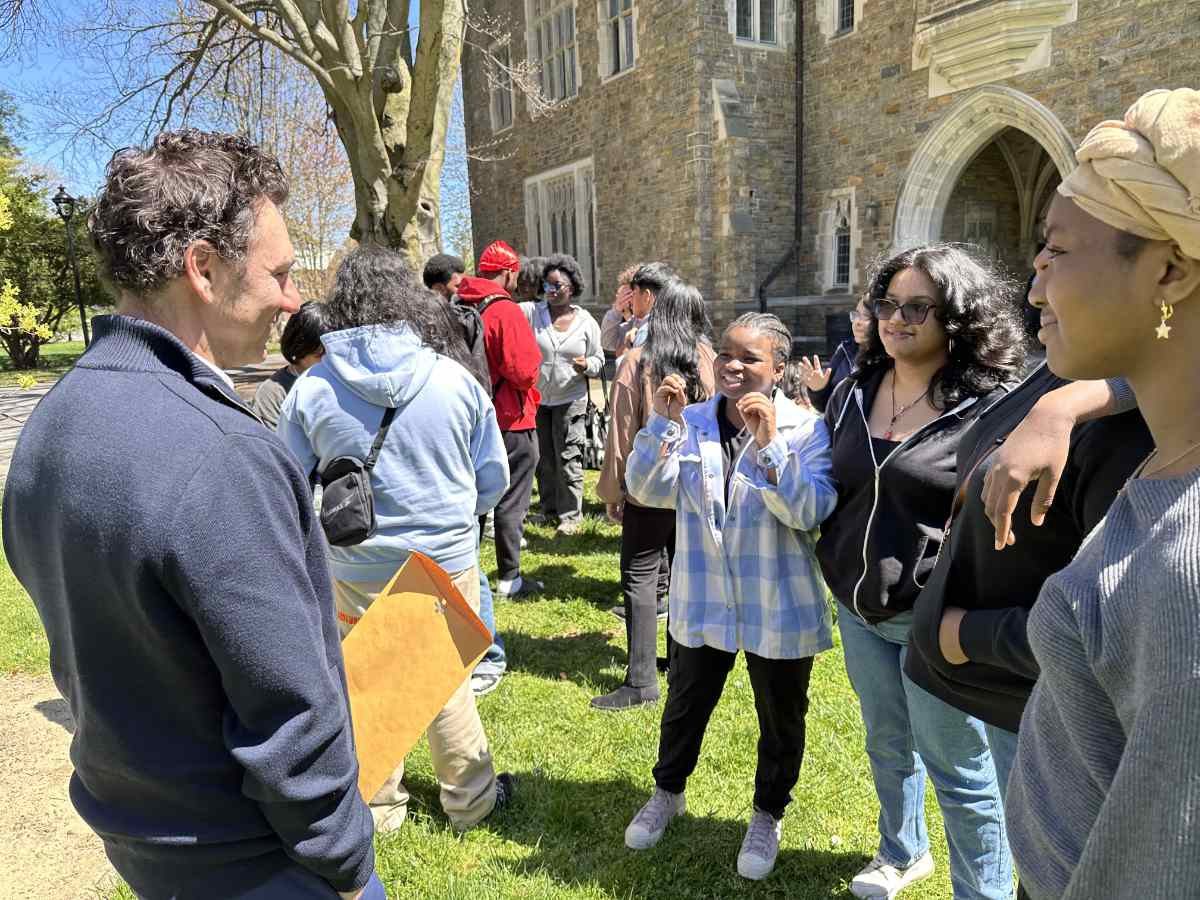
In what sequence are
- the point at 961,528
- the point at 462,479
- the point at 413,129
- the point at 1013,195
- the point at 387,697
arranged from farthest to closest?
the point at 1013,195
the point at 413,129
the point at 462,479
the point at 387,697
the point at 961,528

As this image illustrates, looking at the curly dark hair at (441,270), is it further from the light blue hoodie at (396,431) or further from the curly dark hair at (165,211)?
the curly dark hair at (165,211)

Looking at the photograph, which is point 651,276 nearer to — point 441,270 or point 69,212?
point 441,270

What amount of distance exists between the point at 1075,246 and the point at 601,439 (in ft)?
21.2

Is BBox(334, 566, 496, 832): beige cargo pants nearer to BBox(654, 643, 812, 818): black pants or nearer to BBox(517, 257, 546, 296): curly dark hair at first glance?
BBox(654, 643, 812, 818): black pants

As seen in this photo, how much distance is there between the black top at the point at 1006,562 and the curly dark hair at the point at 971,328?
47cm

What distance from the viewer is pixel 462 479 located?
2.95m

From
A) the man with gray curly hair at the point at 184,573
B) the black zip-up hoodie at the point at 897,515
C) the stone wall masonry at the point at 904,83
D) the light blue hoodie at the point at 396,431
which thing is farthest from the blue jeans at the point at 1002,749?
the stone wall masonry at the point at 904,83

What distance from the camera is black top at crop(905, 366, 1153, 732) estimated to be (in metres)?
1.44

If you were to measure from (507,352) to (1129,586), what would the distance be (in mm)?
4568

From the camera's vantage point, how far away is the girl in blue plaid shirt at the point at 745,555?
2510 millimetres

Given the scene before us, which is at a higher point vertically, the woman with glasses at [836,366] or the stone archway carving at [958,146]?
the stone archway carving at [958,146]

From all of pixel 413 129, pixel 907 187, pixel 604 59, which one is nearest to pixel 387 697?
pixel 413 129

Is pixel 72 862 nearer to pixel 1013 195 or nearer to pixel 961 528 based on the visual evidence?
pixel 961 528

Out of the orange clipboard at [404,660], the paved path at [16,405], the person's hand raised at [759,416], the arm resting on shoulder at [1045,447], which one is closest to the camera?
the arm resting on shoulder at [1045,447]
